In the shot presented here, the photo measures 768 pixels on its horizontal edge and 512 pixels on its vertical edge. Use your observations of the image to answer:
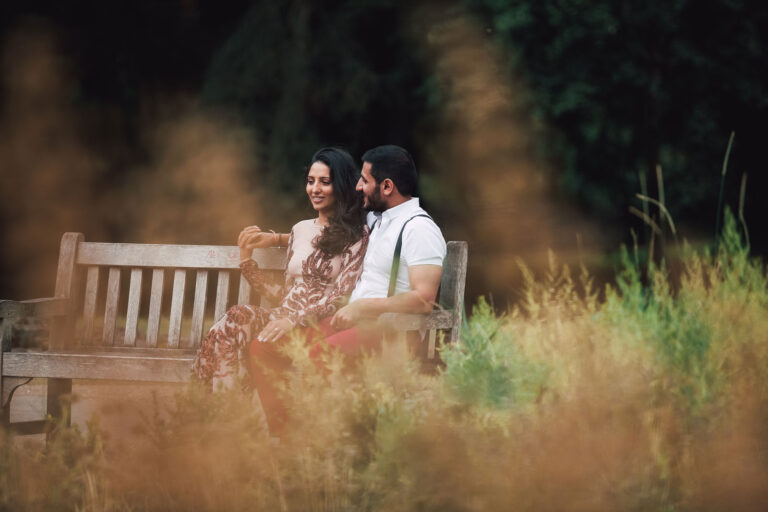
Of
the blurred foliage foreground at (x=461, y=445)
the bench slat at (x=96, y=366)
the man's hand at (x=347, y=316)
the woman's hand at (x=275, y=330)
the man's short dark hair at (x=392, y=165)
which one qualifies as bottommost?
the blurred foliage foreground at (x=461, y=445)

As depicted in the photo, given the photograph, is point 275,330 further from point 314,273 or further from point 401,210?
point 401,210

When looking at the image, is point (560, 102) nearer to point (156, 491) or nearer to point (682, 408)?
point (682, 408)

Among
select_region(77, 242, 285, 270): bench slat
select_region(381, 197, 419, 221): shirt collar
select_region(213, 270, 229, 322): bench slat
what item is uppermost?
select_region(381, 197, 419, 221): shirt collar

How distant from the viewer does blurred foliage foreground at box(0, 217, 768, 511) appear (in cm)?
246

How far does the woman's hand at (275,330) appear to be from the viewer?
3.75 metres

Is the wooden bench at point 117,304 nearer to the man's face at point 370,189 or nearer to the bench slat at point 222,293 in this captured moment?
the bench slat at point 222,293

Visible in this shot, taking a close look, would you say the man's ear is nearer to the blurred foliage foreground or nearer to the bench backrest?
the bench backrest

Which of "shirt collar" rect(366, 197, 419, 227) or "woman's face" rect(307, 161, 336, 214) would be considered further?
"woman's face" rect(307, 161, 336, 214)

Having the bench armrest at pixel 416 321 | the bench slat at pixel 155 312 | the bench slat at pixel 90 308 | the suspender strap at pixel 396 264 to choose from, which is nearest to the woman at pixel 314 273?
the suspender strap at pixel 396 264

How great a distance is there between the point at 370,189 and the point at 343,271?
16.0 inches

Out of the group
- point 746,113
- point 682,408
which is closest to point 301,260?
point 682,408

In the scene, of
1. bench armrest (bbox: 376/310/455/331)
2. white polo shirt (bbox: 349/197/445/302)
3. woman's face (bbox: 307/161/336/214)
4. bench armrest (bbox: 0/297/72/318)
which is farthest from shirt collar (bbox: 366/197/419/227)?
bench armrest (bbox: 0/297/72/318)

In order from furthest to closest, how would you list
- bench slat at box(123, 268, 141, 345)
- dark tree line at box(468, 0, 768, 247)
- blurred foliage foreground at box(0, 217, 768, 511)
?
dark tree line at box(468, 0, 768, 247) → bench slat at box(123, 268, 141, 345) → blurred foliage foreground at box(0, 217, 768, 511)

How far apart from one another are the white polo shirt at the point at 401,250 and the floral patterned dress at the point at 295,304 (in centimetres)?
8
